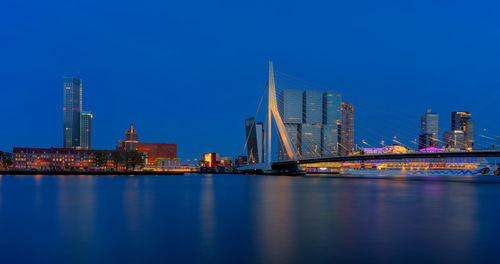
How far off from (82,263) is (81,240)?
3687 mm

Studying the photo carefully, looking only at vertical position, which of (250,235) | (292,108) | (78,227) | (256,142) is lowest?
(78,227)

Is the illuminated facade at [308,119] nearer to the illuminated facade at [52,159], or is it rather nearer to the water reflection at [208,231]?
the illuminated facade at [52,159]

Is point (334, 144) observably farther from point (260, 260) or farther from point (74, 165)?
point (260, 260)

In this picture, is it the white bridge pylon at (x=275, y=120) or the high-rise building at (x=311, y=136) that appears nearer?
the white bridge pylon at (x=275, y=120)

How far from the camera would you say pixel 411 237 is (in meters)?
15.5

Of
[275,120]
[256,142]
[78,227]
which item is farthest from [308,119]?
[78,227]

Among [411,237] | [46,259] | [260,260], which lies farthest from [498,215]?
[46,259]

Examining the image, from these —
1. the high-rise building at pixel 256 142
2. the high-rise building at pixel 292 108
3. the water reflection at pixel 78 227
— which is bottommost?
the water reflection at pixel 78 227

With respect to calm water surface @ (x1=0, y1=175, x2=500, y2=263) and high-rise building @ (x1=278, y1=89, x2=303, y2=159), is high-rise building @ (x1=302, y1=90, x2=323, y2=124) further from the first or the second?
calm water surface @ (x1=0, y1=175, x2=500, y2=263)

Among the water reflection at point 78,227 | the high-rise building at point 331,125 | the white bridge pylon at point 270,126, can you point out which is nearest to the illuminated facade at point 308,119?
the high-rise building at point 331,125

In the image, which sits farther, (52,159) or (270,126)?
(52,159)

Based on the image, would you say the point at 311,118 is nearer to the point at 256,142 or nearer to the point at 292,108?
the point at 292,108

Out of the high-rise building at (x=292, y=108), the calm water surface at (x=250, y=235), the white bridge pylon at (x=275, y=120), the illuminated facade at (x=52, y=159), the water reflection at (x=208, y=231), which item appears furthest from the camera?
the illuminated facade at (x=52, y=159)

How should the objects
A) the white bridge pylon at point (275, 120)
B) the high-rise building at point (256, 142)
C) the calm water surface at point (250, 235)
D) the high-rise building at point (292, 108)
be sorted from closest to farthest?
the calm water surface at point (250, 235)
the white bridge pylon at point (275, 120)
the high-rise building at point (256, 142)
the high-rise building at point (292, 108)
